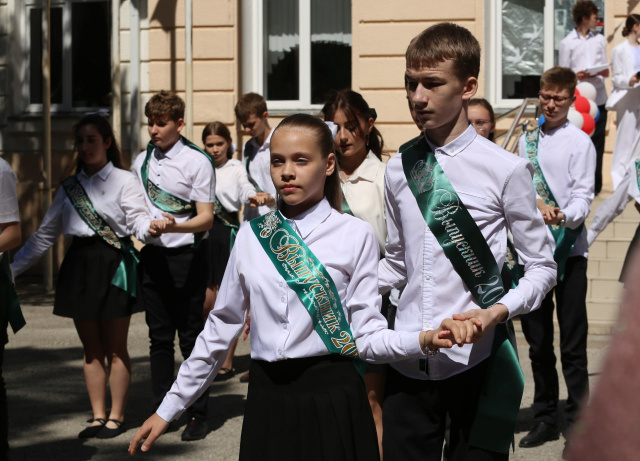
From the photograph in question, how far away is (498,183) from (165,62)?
459 inches

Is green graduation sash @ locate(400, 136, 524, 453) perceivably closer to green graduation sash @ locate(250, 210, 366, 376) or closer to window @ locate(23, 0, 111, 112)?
green graduation sash @ locate(250, 210, 366, 376)

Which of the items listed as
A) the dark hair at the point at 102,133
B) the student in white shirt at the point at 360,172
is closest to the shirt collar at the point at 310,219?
the student in white shirt at the point at 360,172

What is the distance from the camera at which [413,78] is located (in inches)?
136

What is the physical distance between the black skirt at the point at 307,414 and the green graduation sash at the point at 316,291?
0.24ft

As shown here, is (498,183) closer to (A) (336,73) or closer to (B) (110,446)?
(B) (110,446)

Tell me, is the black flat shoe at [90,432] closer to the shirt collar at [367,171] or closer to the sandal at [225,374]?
the sandal at [225,374]

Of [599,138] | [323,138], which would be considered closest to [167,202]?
[323,138]

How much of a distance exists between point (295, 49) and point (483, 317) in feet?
40.2

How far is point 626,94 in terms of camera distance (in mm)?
11398

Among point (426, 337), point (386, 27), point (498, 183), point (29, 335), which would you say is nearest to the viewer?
point (426, 337)

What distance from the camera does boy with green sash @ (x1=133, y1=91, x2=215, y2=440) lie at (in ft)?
21.5

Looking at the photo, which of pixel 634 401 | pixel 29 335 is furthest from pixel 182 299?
pixel 634 401

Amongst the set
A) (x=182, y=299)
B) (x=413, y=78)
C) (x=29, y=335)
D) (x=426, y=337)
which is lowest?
(x=29, y=335)

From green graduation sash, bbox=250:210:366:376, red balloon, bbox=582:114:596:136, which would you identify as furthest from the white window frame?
green graduation sash, bbox=250:210:366:376
